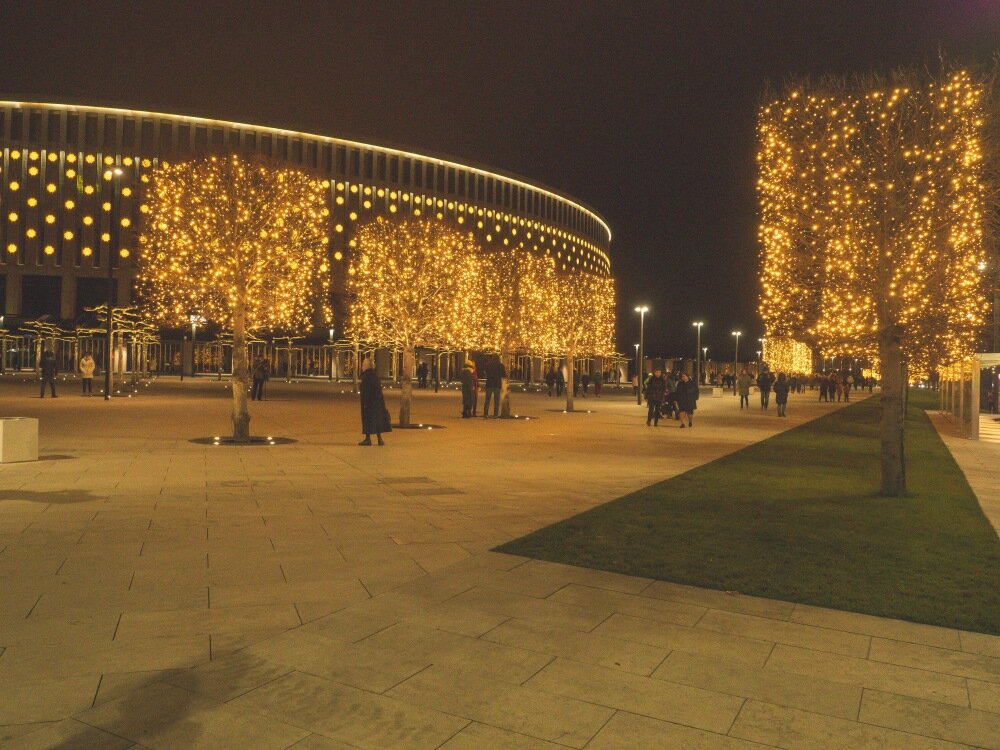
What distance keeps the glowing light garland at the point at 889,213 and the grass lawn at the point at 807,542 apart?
2555 millimetres

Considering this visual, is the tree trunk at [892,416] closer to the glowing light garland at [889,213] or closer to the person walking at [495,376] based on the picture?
the glowing light garland at [889,213]

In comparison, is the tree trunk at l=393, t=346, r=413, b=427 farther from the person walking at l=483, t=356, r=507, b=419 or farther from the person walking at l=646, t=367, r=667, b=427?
the person walking at l=646, t=367, r=667, b=427

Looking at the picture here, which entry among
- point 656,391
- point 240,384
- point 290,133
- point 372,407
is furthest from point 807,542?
point 290,133

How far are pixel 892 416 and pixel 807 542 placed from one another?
4.28 metres

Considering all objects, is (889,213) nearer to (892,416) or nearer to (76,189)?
(892,416)

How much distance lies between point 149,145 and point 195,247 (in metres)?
70.8

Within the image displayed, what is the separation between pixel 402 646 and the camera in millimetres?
5238

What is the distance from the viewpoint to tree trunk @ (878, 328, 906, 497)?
11984 mm

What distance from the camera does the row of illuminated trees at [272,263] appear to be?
58.4ft

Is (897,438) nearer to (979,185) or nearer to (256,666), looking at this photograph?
(979,185)

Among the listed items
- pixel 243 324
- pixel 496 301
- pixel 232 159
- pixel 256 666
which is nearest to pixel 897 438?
pixel 256 666

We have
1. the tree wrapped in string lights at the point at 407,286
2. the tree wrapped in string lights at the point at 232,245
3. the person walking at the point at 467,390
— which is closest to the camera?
the tree wrapped in string lights at the point at 232,245

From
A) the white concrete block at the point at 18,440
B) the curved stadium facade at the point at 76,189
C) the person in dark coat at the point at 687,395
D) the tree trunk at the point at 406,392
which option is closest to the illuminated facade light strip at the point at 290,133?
the curved stadium facade at the point at 76,189

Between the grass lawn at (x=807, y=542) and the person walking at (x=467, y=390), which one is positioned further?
the person walking at (x=467, y=390)
